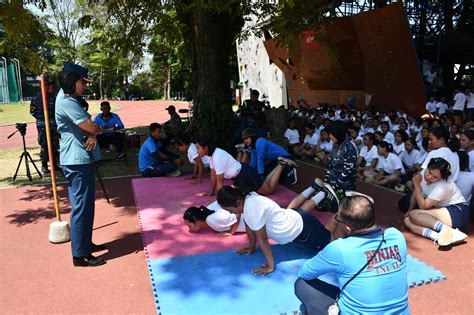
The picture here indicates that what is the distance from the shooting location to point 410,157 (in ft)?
24.8

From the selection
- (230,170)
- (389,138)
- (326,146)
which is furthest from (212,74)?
(230,170)

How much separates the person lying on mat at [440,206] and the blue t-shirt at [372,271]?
7.99 ft

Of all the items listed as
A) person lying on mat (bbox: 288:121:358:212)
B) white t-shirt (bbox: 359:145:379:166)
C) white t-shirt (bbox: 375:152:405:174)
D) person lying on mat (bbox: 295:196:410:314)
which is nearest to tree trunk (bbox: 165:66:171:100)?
white t-shirt (bbox: 359:145:379:166)

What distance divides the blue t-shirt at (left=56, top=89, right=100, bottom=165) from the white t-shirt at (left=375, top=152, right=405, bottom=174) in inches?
212

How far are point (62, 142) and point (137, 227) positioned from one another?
1.77 metres

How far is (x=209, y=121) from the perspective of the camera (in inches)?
439

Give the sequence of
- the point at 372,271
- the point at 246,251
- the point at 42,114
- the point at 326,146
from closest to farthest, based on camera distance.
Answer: the point at 372,271, the point at 246,251, the point at 42,114, the point at 326,146

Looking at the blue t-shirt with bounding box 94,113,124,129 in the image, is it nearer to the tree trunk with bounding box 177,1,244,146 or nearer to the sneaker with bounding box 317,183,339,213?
the tree trunk with bounding box 177,1,244,146

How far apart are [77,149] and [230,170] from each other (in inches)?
102

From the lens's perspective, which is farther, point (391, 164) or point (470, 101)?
point (470, 101)

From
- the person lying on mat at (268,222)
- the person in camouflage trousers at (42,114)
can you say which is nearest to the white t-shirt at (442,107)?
the person lying on mat at (268,222)

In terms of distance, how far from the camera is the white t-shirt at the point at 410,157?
295 inches

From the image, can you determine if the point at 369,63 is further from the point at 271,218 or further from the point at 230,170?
the point at 271,218

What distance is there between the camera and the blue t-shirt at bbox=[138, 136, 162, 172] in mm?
7926
